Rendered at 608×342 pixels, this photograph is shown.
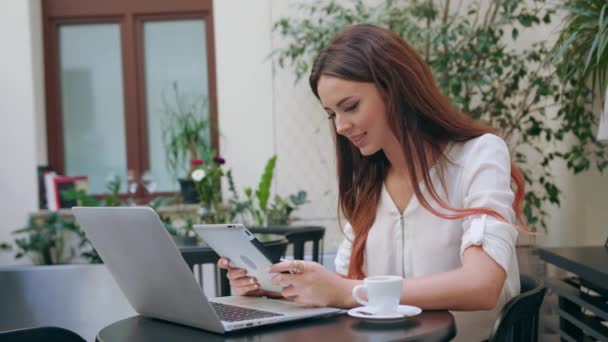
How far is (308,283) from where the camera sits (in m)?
1.46

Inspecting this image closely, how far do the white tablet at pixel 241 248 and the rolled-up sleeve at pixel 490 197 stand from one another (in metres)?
0.37

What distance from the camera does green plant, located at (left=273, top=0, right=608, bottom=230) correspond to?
15.5ft

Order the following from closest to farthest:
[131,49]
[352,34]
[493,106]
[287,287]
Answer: [287,287] → [352,34] → [493,106] → [131,49]

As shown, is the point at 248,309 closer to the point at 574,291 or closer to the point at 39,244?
the point at 574,291

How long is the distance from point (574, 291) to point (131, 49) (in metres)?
3.92

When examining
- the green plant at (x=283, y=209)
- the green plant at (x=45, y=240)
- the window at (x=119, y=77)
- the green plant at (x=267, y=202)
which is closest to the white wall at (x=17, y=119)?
the green plant at (x=45, y=240)

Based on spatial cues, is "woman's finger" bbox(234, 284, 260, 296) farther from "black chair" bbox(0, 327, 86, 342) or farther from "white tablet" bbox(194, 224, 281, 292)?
"black chair" bbox(0, 327, 86, 342)

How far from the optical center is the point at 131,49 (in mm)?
5828

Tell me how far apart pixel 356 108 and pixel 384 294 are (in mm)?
446

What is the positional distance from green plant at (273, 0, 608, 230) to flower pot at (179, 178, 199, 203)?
100 cm

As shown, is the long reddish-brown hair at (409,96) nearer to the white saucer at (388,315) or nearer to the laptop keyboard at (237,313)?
the white saucer at (388,315)

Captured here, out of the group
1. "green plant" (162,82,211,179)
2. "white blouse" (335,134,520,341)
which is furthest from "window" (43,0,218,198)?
"white blouse" (335,134,520,341)

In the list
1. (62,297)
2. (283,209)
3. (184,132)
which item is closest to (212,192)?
(283,209)

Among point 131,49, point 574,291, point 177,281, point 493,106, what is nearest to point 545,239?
point 493,106
